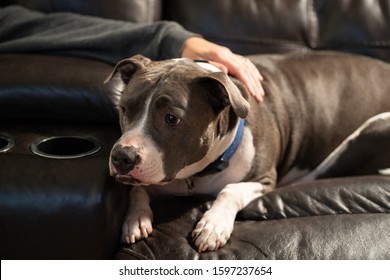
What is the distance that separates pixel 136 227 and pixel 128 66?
1.77 feet

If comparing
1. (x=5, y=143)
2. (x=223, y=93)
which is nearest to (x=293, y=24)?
(x=223, y=93)

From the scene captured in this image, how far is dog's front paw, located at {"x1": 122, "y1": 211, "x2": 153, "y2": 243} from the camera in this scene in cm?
154

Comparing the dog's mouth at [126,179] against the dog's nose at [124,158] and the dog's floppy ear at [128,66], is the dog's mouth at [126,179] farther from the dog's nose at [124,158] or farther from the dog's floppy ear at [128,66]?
the dog's floppy ear at [128,66]

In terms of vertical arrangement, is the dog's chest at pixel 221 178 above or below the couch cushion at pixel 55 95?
below

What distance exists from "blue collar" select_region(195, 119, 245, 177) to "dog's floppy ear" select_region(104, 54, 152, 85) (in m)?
0.39

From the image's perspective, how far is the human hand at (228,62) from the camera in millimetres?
1878

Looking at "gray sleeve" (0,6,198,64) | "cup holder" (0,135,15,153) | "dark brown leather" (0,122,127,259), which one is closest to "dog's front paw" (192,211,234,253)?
"dark brown leather" (0,122,127,259)

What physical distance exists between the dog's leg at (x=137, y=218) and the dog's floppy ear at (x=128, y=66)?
38cm

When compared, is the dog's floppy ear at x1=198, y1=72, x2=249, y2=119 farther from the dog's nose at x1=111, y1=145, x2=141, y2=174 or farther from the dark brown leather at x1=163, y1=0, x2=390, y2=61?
the dark brown leather at x1=163, y1=0, x2=390, y2=61

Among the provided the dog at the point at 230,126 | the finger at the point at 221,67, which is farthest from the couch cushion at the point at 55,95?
the finger at the point at 221,67

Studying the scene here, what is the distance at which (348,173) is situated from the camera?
2146 mm
